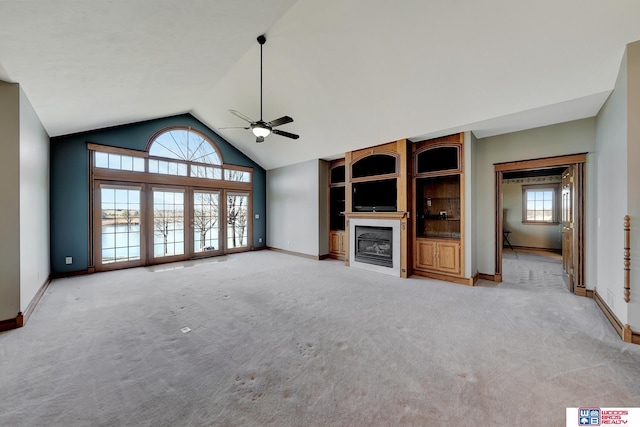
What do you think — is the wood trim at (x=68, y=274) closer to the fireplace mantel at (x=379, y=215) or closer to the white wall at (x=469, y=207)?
the fireplace mantel at (x=379, y=215)

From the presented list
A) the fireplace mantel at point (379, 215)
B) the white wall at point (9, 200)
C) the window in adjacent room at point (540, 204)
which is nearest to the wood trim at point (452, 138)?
the fireplace mantel at point (379, 215)

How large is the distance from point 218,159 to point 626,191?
7910mm

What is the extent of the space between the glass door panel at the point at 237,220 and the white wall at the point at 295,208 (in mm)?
785

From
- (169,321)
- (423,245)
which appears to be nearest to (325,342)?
(169,321)

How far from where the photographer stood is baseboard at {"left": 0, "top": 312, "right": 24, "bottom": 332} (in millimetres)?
2752

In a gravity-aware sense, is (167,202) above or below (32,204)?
above

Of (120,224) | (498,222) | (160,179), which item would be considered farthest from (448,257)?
(120,224)

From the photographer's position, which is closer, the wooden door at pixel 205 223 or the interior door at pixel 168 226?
the interior door at pixel 168 226

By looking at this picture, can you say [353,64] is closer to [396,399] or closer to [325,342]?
[325,342]

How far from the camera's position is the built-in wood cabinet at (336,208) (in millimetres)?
6867

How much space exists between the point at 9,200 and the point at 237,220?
5103mm

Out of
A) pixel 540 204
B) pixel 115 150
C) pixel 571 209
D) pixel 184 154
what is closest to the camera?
pixel 571 209

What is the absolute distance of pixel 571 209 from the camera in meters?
4.21

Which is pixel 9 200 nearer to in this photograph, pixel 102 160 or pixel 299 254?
pixel 102 160
